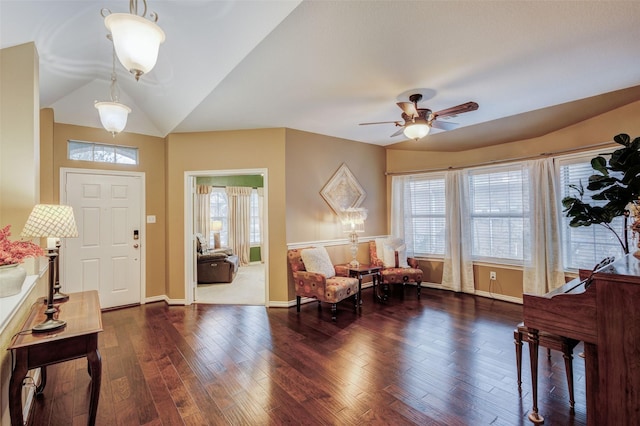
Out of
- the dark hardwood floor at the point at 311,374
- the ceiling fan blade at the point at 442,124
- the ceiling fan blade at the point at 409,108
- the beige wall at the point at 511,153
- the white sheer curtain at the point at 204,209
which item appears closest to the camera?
the dark hardwood floor at the point at 311,374

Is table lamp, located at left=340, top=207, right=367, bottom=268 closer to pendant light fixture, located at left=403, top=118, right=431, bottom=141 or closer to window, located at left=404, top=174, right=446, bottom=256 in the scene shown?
window, located at left=404, top=174, right=446, bottom=256

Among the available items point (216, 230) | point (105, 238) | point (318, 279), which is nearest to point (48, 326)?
point (318, 279)

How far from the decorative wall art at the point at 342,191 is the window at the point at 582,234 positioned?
9.54 feet

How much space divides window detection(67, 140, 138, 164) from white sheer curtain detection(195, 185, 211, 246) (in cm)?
319

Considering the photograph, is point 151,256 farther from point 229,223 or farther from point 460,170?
point 460,170

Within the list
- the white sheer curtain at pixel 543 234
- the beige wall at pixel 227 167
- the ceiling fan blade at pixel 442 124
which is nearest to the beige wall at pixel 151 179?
the beige wall at pixel 227 167

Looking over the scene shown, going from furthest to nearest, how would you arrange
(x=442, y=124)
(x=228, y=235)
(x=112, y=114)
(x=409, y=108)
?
(x=228, y=235)
(x=442, y=124)
(x=409, y=108)
(x=112, y=114)

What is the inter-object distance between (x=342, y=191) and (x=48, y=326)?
4030 mm

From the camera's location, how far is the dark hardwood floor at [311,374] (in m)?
1.99

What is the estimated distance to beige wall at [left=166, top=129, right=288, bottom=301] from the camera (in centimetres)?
432

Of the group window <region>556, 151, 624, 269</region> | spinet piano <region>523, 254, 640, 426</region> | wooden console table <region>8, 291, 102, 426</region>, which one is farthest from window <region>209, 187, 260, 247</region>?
spinet piano <region>523, 254, 640, 426</region>

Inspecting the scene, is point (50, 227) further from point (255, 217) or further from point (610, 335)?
point (255, 217)

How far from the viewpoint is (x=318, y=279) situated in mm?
3865

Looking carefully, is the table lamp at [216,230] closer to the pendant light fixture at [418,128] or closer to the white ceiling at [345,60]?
the white ceiling at [345,60]
